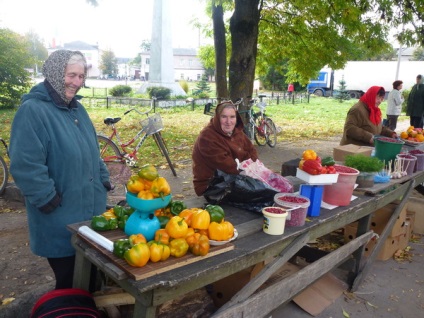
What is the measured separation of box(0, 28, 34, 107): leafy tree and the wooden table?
16657 mm

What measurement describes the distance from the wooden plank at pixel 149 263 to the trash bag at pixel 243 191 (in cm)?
62

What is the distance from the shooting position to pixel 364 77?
33.0 m

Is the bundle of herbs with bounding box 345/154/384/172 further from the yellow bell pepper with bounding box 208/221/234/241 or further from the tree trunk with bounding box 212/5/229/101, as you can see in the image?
the tree trunk with bounding box 212/5/229/101

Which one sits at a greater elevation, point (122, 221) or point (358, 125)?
point (358, 125)

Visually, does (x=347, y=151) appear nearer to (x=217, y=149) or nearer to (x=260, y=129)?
(x=217, y=149)

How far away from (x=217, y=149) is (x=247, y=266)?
1551mm

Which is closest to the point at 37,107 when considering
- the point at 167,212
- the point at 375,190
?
the point at 167,212

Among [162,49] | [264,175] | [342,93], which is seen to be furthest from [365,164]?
[342,93]

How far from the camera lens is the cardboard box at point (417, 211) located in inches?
206

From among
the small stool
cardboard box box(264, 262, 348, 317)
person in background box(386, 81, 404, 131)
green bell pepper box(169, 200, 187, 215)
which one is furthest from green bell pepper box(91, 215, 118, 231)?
person in background box(386, 81, 404, 131)

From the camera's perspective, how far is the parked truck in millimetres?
30844

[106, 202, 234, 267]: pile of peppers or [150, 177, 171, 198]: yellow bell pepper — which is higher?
[150, 177, 171, 198]: yellow bell pepper

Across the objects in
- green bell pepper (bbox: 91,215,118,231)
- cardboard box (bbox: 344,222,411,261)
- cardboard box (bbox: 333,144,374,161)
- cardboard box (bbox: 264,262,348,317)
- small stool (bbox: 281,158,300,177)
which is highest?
cardboard box (bbox: 333,144,374,161)

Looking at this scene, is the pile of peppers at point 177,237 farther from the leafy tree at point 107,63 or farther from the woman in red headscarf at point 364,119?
the leafy tree at point 107,63
